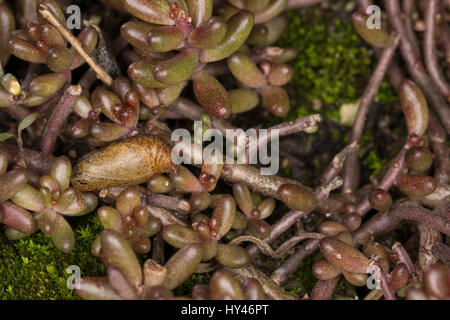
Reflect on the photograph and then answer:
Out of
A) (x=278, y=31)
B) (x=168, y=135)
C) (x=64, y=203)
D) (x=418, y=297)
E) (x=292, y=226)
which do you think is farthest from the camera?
(x=278, y=31)

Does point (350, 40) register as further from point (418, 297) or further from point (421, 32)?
point (418, 297)

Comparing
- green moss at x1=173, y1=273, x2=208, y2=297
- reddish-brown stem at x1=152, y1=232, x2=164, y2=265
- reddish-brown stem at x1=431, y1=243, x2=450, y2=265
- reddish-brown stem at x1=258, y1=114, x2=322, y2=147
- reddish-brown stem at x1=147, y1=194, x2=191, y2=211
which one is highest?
reddish-brown stem at x1=258, y1=114, x2=322, y2=147

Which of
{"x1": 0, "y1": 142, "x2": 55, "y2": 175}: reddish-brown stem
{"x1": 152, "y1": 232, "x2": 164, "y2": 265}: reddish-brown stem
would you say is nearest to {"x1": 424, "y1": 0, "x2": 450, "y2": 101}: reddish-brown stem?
{"x1": 152, "y1": 232, "x2": 164, "y2": 265}: reddish-brown stem

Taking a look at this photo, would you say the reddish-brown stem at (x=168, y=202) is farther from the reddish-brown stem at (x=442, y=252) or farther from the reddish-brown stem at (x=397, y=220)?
the reddish-brown stem at (x=442, y=252)

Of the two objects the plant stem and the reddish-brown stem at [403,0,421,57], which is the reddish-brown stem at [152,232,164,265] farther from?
the reddish-brown stem at [403,0,421,57]
